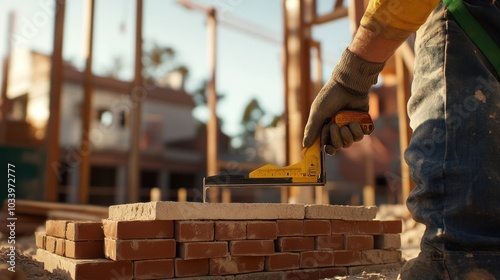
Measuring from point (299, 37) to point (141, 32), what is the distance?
1975mm

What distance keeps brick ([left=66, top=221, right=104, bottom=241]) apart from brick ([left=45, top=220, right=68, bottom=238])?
0.07 metres

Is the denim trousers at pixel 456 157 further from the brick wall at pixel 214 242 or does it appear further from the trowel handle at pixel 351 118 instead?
the brick wall at pixel 214 242

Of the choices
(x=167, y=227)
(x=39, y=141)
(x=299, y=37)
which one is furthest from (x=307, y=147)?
(x=39, y=141)

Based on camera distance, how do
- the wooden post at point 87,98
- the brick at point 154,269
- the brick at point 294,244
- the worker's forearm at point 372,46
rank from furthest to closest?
the wooden post at point 87,98, the brick at point 294,244, the brick at point 154,269, the worker's forearm at point 372,46

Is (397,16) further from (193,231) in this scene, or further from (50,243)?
(50,243)

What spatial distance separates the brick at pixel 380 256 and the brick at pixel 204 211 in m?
0.53

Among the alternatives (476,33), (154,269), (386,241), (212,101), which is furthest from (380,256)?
(212,101)

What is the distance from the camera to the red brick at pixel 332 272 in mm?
2408

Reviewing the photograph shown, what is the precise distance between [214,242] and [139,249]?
1.08ft

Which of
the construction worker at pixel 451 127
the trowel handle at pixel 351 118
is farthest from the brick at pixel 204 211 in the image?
the construction worker at pixel 451 127

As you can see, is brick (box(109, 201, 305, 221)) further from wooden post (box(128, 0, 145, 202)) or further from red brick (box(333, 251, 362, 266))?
wooden post (box(128, 0, 145, 202))

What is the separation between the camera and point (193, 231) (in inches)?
80.9

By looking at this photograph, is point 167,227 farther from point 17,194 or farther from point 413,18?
point 17,194

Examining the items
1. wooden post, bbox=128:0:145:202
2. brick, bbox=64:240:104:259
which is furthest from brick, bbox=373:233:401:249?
wooden post, bbox=128:0:145:202
